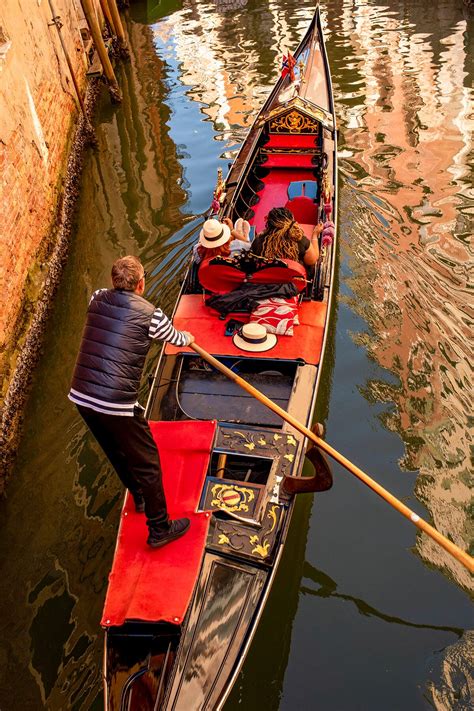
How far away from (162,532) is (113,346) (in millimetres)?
910

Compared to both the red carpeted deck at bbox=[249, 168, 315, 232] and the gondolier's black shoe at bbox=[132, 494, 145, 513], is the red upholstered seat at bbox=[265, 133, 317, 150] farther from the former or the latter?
the gondolier's black shoe at bbox=[132, 494, 145, 513]

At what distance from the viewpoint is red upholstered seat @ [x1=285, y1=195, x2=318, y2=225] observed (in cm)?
554

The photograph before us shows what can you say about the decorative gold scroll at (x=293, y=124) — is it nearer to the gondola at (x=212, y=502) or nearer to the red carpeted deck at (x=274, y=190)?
the red carpeted deck at (x=274, y=190)

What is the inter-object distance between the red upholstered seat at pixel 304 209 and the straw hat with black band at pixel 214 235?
161cm

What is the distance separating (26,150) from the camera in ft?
18.5

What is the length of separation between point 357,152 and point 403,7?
846 centimetres

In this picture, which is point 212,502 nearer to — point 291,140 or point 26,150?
point 26,150

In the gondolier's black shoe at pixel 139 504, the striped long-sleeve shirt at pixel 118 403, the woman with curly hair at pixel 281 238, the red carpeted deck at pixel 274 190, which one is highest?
the striped long-sleeve shirt at pixel 118 403

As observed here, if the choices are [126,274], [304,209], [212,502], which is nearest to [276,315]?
[212,502]

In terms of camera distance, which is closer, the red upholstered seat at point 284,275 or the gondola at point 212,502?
the gondola at point 212,502

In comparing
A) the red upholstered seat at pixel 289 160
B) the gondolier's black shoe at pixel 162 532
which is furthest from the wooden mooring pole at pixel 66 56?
the gondolier's black shoe at pixel 162 532

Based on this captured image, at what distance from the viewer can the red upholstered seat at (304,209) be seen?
5.54 metres

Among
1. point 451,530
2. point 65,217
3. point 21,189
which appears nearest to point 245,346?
point 451,530

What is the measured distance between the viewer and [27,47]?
638cm
